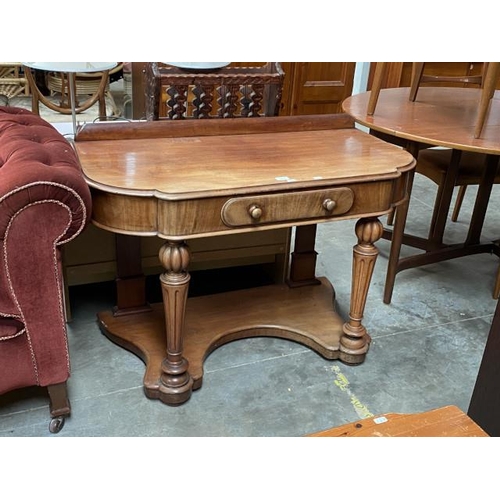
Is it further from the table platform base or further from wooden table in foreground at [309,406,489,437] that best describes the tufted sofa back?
wooden table in foreground at [309,406,489,437]

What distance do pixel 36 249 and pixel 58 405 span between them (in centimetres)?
53

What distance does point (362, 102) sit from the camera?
2.63 m

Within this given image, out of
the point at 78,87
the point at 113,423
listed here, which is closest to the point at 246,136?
the point at 113,423

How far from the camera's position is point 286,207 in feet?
5.43

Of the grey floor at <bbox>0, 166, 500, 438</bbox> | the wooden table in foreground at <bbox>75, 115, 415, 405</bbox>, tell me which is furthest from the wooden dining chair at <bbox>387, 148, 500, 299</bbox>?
the wooden table in foreground at <bbox>75, 115, 415, 405</bbox>

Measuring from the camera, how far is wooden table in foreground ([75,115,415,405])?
158 cm

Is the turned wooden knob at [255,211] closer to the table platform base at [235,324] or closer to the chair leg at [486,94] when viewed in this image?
the table platform base at [235,324]

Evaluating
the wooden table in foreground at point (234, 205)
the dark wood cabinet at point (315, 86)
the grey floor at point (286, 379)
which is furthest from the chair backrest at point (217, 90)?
the dark wood cabinet at point (315, 86)

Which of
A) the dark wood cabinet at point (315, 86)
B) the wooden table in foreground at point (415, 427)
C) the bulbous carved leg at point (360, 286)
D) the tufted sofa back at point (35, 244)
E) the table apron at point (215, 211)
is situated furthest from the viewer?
the dark wood cabinet at point (315, 86)

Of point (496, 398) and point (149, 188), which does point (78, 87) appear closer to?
point (149, 188)

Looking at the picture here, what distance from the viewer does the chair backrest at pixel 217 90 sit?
2.00 meters

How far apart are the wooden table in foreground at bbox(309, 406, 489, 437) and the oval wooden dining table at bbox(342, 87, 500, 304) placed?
1176 millimetres

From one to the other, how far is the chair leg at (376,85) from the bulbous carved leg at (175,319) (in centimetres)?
115

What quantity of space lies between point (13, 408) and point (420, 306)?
1645 mm
